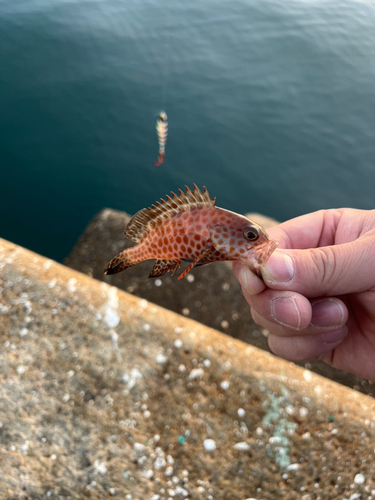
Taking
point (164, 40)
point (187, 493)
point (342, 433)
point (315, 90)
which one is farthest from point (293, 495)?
point (164, 40)

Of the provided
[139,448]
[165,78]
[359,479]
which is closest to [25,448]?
[139,448]

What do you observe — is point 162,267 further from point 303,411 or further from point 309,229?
point 303,411

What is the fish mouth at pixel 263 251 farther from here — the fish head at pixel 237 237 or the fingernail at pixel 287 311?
the fingernail at pixel 287 311

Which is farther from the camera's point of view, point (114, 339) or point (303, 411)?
point (114, 339)

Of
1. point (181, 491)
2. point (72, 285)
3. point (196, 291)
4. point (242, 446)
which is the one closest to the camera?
point (181, 491)

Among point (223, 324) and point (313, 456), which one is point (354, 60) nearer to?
point (223, 324)

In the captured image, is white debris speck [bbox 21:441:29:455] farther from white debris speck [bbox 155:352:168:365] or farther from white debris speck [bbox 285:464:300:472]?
white debris speck [bbox 285:464:300:472]
